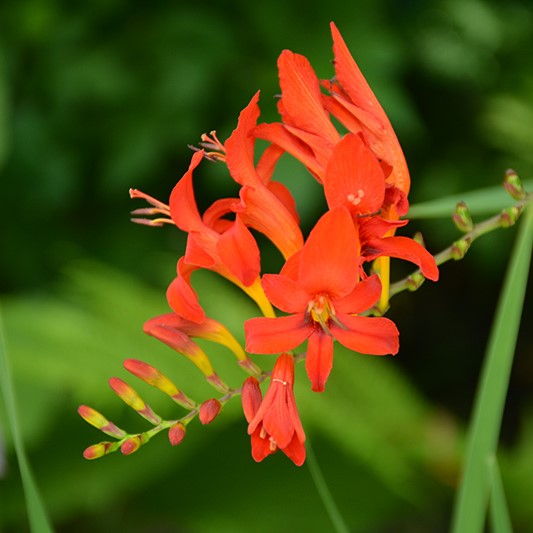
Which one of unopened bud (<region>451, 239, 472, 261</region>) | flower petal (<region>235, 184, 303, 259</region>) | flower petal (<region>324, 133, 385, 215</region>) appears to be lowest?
unopened bud (<region>451, 239, 472, 261</region>)

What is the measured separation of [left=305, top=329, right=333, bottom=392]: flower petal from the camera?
1.66 ft

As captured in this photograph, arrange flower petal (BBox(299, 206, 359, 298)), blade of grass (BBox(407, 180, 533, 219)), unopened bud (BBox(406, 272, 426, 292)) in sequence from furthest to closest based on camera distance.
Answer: blade of grass (BBox(407, 180, 533, 219))
unopened bud (BBox(406, 272, 426, 292))
flower petal (BBox(299, 206, 359, 298))

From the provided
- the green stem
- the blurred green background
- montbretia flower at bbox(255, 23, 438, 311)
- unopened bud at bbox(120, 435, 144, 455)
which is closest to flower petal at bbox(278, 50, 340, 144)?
montbretia flower at bbox(255, 23, 438, 311)

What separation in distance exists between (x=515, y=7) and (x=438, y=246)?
52cm

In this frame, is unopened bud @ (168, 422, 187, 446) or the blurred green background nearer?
unopened bud @ (168, 422, 187, 446)

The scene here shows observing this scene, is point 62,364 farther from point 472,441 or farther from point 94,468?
point 472,441

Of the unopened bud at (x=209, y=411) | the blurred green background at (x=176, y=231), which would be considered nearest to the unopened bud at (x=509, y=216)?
the unopened bud at (x=209, y=411)

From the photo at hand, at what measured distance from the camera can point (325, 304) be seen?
1.67 feet

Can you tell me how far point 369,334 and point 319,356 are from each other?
36 mm

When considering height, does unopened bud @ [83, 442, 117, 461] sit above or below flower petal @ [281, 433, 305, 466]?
above

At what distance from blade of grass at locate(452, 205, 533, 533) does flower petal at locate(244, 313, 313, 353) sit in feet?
0.45

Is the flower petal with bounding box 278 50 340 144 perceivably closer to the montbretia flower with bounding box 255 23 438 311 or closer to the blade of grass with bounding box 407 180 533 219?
the montbretia flower with bounding box 255 23 438 311

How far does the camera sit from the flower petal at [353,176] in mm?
498

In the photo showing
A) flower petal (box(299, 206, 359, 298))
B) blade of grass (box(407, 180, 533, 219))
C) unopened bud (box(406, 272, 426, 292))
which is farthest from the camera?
blade of grass (box(407, 180, 533, 219))
